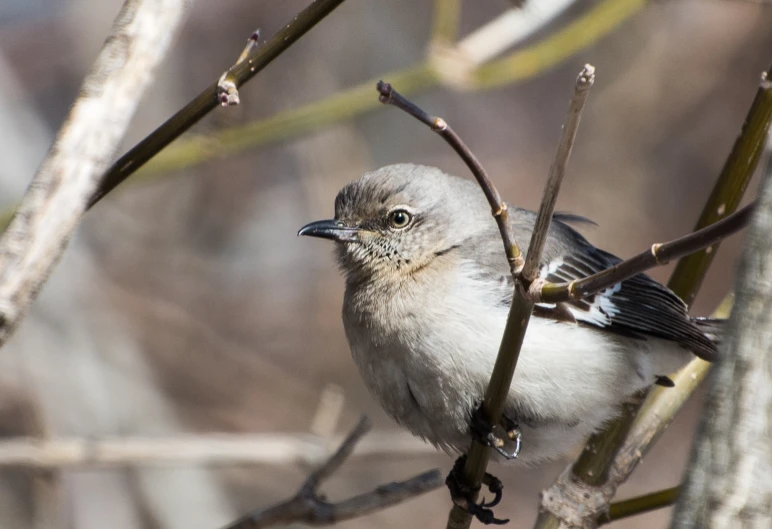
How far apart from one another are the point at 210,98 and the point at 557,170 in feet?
2.85

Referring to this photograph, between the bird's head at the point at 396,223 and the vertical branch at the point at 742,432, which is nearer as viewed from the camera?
the vertical branch at the point at 742,432

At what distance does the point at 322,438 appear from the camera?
4.27 m

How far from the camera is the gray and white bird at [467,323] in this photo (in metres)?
3.42

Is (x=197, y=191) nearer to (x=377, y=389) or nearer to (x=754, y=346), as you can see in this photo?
(x=377, y=389)

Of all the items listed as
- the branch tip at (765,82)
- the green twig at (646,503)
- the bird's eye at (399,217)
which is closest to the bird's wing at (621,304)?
the bird's eye at (399,217)

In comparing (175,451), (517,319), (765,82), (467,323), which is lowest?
(175,451)

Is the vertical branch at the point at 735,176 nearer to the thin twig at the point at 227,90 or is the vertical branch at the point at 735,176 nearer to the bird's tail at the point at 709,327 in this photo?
the bird's tail at the point at 709,327

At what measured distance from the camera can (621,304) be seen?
155 inches

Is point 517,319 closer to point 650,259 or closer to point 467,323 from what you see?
point 650,259

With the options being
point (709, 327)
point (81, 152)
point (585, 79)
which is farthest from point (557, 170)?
point (709, 327)

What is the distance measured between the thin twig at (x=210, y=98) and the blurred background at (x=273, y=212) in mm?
3382

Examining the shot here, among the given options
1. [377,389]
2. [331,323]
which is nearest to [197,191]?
[331,323]

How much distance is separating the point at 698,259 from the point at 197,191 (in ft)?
16.4

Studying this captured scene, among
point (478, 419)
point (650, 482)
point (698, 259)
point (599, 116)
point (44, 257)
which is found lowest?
point (44, 257)
